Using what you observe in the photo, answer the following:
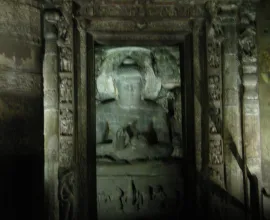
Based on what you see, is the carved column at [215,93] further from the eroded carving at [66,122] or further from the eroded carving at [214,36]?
the eroded carving at [66,122]

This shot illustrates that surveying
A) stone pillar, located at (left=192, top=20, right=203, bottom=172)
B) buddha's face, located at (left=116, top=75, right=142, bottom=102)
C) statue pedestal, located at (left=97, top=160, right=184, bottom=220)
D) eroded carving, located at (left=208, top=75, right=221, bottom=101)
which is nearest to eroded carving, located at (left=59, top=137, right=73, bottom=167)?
statue pedestal, located at (left=97, top=160, right=184, bottom=220)

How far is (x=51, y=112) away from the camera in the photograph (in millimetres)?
5793

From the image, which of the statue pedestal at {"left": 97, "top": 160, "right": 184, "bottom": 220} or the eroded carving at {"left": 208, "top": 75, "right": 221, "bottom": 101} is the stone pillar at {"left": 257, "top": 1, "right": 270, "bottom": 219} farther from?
the statue pedestal at {"left": 97, "top": 160, "right": 184, "bottom": 220}

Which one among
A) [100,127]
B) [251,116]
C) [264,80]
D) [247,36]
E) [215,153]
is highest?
[247,36]

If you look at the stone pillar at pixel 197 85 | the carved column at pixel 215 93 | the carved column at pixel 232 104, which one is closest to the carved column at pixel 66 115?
the stone pillar at pixel 197 85

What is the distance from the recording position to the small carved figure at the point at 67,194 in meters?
5.76

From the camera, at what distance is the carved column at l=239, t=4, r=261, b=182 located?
590 cm

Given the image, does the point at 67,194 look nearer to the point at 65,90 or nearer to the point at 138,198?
the point at 138,198

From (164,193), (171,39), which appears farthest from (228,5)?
(164,193)

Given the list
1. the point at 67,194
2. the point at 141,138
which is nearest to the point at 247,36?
the point at 141,138

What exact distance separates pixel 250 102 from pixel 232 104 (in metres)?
0.25

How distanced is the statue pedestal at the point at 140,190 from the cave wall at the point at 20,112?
3.42 metres

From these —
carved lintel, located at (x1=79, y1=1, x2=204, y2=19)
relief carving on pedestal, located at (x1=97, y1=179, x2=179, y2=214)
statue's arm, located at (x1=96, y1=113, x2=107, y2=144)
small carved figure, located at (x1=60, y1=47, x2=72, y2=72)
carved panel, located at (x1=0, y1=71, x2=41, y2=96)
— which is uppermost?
carved lintel, located at (x1=79, y1=1, x2=204, y2=19)

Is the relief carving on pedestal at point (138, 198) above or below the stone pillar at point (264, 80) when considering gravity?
below
